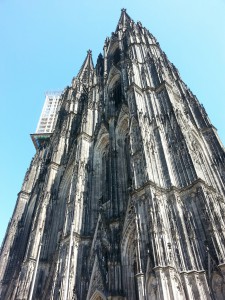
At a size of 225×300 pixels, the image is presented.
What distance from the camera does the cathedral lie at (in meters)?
10.5

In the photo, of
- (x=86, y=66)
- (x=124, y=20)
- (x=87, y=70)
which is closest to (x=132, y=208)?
(x=124, y=20)

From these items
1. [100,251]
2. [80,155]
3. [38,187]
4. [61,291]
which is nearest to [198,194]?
[100,251]

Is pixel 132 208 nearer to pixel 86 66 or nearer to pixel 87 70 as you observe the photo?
pixel 87 70

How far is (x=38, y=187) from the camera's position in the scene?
27078 millimetres

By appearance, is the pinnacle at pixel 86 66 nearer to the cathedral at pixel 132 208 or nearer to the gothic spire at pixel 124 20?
the gothic spire at pixel 124 20

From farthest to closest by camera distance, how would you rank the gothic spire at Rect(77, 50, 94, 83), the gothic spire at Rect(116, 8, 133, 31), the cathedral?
1. the gothic spire at Rect(77, 50, 94, 83)
2. the gothic spire at Rect(116, 8, 133, 31)
3. the cathedral

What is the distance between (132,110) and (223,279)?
11814 mm

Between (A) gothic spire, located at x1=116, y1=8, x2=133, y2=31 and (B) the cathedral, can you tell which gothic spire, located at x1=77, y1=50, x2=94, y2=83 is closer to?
(A) gothic spire, located at x1=116, y1=8, x2=133, y2=31

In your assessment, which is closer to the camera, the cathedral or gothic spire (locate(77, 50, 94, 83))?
the cathedral

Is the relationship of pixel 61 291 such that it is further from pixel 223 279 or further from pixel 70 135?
pixel 70 135

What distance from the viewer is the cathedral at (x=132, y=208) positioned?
10531 millimetres

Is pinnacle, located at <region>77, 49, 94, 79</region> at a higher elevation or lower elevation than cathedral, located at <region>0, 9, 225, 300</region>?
higher

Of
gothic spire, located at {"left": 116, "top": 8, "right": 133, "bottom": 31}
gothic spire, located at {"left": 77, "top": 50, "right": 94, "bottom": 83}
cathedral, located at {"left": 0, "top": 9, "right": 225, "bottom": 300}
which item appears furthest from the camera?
gothic spire, located at {"left": 77, "top": 50, "right": 94, "bottom": 83}

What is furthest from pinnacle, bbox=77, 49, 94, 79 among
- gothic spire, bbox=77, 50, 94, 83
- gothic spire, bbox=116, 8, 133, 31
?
gothic spire, bbox=116, 8, 133, 31
